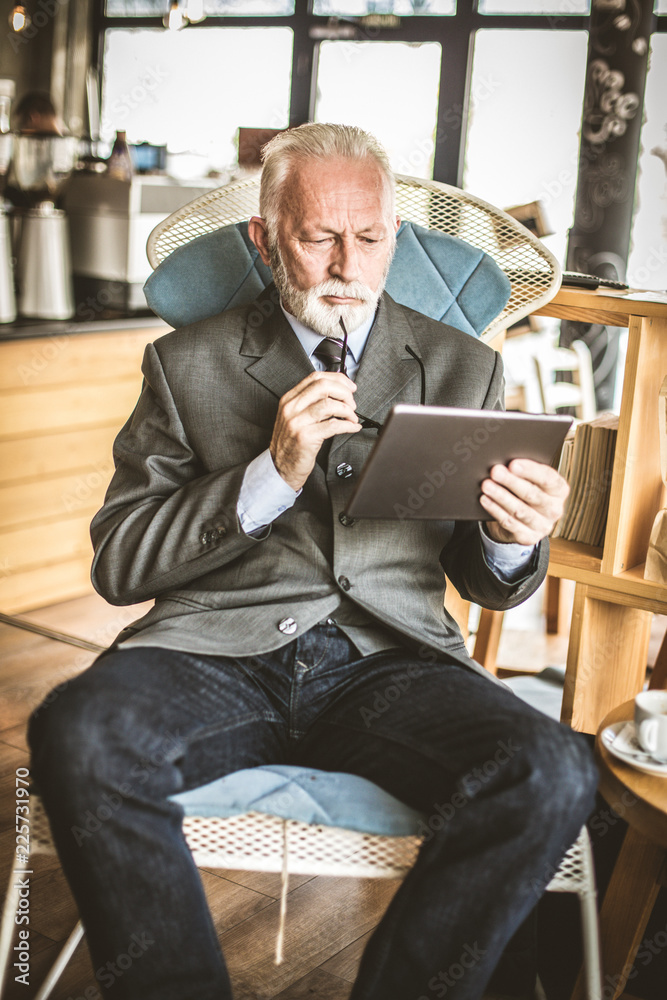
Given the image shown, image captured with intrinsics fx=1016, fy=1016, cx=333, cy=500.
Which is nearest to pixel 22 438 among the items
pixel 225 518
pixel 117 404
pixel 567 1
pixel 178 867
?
pixel 117 404

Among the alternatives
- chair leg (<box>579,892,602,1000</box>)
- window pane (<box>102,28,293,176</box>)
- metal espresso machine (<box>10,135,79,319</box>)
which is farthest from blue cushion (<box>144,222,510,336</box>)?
window pane (<box>102,28,293,176</box>)

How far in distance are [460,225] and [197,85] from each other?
4.21m

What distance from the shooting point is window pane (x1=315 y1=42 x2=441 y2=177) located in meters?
5.17

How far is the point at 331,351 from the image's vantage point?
1.54 meters

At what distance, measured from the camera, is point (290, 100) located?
17.9ft

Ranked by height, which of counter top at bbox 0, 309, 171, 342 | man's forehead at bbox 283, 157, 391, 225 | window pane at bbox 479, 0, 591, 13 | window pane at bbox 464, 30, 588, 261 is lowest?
counter top at bbox 0, 309, 171, 342

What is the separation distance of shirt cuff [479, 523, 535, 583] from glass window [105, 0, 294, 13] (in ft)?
15.3

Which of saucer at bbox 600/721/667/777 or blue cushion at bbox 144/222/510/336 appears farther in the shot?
blue cushion at bbox 144/222/510/336

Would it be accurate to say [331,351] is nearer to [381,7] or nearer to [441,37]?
[441,37]

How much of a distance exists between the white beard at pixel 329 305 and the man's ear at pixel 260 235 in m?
0.07

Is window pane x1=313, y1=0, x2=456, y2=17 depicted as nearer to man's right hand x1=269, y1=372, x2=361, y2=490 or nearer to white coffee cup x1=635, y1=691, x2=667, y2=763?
man's right hand x1=269, y1=372, x2=361, y2=490

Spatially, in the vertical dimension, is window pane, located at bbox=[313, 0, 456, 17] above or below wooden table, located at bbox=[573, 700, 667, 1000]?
above

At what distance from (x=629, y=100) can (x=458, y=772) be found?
4.02 metres

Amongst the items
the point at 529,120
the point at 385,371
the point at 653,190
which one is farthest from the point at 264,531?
the point at 529,120
